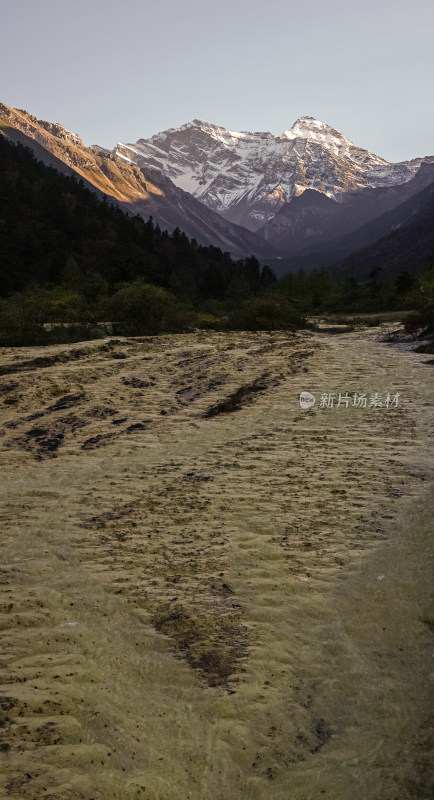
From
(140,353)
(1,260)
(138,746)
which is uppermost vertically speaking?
(1,260)

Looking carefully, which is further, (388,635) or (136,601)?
(136,601)

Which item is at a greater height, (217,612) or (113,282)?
(113,282)

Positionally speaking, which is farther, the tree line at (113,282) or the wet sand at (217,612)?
the tree line at (113,282)

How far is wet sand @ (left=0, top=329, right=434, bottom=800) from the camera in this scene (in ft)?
13.0

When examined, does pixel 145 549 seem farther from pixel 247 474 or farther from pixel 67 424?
pixel 67 424

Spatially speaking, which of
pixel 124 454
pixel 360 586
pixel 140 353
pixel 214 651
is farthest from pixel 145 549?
pixel 140 353

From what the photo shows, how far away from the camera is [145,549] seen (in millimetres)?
6949

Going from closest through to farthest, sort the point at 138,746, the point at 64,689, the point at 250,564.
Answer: the point at 138,746 < the point at 64,689 < the point at 250,564

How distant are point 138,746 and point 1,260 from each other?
6026cm

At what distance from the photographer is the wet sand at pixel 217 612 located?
13.0ft

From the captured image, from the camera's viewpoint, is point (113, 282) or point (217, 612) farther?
point (113, 282)

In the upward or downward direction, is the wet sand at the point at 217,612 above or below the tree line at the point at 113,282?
below

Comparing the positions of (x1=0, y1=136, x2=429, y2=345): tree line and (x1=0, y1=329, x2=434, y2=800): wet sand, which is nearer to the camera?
(x1=0, y1=329, x2=434, y2=800): wet sand

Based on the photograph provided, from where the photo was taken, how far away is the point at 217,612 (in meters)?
5.66
